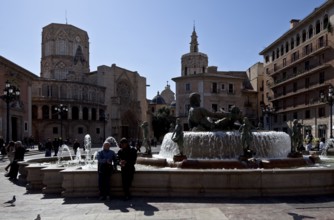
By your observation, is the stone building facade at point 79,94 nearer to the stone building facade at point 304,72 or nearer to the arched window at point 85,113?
the arched window at point 85,113

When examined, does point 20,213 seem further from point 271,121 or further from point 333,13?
point 271,121

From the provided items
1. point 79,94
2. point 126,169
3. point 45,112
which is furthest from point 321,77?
point 45,112

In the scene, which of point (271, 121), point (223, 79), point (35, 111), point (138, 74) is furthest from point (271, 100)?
point (35, 111)

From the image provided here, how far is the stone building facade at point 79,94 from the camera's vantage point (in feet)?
191

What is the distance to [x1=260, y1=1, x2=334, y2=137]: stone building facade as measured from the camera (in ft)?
132

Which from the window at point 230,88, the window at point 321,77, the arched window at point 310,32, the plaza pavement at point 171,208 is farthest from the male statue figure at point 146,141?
the window at point 230,88

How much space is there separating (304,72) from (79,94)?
39420 millimetres

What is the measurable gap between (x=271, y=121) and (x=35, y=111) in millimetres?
41921

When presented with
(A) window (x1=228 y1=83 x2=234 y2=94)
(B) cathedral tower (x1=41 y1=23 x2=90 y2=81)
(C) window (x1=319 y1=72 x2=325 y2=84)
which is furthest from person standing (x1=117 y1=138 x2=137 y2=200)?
(B) cathedral tower (x1=41 y1=23 x2=90 y2=81)

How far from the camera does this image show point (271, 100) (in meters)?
56.3

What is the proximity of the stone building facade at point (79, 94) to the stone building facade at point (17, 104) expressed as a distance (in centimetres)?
1260

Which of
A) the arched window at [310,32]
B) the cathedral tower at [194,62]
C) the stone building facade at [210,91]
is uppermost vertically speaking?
the cathedral tower at [194,62]

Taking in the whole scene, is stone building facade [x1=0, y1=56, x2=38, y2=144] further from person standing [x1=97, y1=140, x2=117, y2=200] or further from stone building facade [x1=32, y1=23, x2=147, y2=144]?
person standing [x1=97, y1=140, x2=117, y2=200]

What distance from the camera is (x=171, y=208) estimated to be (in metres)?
6.57
